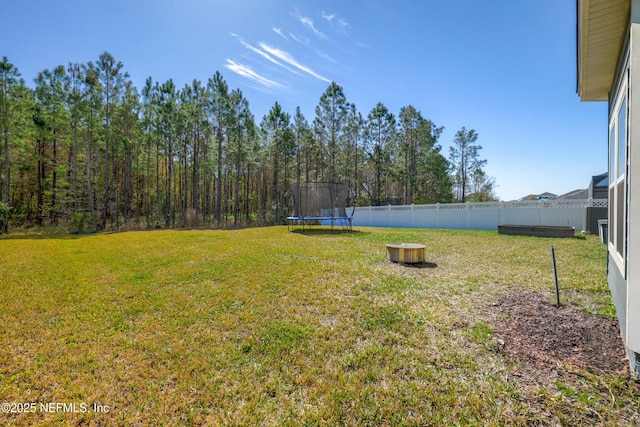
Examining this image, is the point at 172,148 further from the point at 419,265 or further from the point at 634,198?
the point at 634,198

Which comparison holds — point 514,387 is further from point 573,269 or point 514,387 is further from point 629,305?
point 573,269

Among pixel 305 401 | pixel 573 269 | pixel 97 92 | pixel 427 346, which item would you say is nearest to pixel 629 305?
pixel 427 346

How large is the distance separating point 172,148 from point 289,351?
19496 mm

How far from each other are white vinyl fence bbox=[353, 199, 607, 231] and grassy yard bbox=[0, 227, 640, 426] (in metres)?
5.93

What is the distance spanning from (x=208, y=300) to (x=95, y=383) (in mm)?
1370

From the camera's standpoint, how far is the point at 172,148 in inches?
706

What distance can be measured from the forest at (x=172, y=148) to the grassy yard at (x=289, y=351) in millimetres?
12905

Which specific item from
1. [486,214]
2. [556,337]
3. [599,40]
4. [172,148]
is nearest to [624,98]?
[599,40]

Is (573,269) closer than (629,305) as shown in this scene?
No

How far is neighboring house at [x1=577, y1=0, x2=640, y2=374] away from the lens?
1637 mm

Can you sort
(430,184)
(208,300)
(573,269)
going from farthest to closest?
(430,184)
(573,269)
(208,300)

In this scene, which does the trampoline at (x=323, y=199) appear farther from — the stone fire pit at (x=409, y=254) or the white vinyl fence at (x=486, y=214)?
the stone fire pit at (x=409, y=254)

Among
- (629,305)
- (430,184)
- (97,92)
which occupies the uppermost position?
(97,92)

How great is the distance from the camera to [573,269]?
412cm
